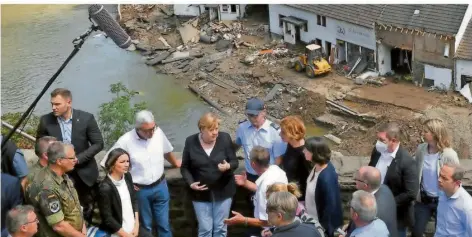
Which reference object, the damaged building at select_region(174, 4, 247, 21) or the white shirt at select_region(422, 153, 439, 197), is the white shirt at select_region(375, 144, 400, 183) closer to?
the white shirt at select_region(422, 153, 439, 197)

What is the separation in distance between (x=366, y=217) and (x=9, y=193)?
2842 millimetres

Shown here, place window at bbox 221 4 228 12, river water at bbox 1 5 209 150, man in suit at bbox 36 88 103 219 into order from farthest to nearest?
window at bbox 221 4 228 12, river water at bbox 1 5 209 150, man in suit at bbox 36 88 103 219

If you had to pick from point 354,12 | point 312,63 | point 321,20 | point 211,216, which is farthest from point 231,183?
Answer: point 321,20

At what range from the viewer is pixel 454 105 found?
2520cm

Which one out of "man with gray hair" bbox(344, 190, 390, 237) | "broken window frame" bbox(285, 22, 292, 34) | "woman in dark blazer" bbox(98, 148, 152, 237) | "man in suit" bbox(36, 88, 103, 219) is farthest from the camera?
"broken window frame" bbox(285, 22, 292, 34)

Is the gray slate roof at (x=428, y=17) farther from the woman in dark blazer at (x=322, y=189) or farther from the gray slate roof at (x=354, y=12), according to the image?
the woman in dark blazer at (x=322, y=189)

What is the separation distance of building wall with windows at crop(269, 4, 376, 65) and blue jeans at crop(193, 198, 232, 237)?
22.7m

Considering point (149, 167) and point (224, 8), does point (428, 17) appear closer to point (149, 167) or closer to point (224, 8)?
point (224, 8)

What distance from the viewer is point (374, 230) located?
5133 mm

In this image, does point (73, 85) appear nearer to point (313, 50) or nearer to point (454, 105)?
point (313, 50)

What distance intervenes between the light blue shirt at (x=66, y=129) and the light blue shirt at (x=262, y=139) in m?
1.61

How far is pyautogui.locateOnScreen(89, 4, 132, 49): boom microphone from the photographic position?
599 cm

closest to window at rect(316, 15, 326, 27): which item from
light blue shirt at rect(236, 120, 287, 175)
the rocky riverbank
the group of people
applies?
the rocky riverbank

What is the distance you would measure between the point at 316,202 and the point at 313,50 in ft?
78.5
